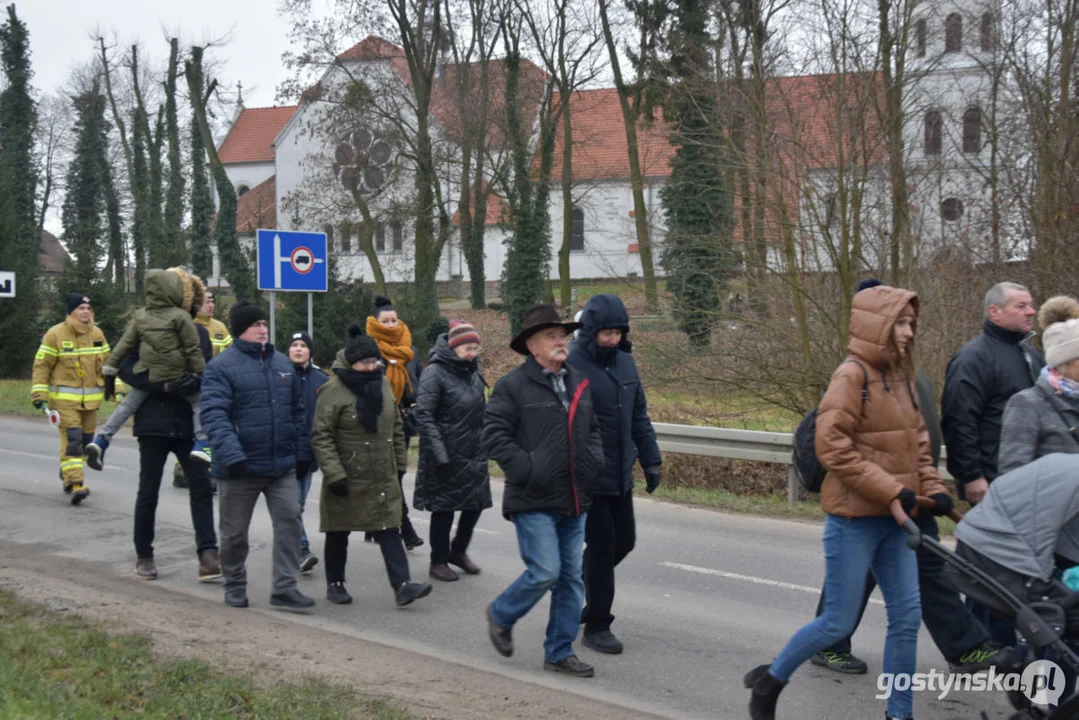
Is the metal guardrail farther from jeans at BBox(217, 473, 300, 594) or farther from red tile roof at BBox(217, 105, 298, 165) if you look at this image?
red tile roof at BBox(217, 105, 298, 165)

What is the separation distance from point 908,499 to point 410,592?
143 inches

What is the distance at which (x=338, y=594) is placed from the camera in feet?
25.2

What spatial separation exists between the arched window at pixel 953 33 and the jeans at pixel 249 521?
12249mm

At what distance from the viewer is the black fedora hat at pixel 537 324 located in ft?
19.7

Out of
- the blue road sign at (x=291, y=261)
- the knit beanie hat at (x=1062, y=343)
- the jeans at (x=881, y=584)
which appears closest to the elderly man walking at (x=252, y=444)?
the jeans at (x=881, y=584)

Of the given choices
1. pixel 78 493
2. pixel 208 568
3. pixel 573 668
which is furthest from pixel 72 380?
pixel 573 668

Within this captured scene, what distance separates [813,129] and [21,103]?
41.9 m

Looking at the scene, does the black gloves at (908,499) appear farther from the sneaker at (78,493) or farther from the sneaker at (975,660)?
the sneaker at (78,493)

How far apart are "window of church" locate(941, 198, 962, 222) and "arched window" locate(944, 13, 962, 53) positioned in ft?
6.94

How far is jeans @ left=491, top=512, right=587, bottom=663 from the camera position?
19.4 ft

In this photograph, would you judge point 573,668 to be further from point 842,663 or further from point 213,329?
point 213,329

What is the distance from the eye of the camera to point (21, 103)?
47.4 meters

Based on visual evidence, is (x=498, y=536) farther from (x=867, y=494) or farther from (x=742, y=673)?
(x=867, y=494)

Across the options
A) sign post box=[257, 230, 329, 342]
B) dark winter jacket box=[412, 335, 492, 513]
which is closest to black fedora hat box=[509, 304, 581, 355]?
dark winter jacket box=[412, 335, 492, 513]
